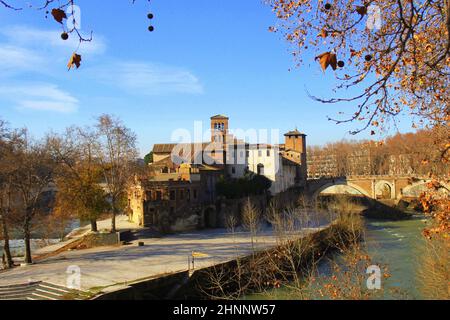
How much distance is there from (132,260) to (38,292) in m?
6.07

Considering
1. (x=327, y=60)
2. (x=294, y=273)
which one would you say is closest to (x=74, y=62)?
(x=327, y=60)

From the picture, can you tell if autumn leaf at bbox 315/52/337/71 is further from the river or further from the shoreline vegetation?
the shoreline vegetation

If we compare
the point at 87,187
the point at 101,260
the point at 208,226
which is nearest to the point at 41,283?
the point at 101,260

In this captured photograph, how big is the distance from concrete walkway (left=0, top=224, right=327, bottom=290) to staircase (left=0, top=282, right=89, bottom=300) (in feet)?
1.59

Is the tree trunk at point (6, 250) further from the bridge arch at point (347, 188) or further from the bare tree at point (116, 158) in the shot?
the bridge arch at point (347, 188)

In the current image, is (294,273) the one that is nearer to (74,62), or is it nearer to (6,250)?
(74,62)

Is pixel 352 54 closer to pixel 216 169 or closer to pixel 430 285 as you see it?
pixel 430 285

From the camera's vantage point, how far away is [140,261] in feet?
69.9

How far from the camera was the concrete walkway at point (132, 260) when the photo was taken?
1769cm

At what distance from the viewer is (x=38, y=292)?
16.0 m

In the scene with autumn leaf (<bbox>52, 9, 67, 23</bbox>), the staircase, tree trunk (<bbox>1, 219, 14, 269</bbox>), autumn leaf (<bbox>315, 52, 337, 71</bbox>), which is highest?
autumn leaf (<bbox>52, 9, 67, 23</bbox>)

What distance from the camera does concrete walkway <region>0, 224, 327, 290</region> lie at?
17688 millimetres

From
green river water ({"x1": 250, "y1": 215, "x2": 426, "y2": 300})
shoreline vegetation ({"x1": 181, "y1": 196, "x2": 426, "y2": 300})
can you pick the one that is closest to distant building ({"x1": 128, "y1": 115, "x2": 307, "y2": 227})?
shoreline vegetation ({"x1": 181, "y1": 196, "x2": 426, "y2": 300})

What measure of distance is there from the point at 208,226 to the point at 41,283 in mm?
20634
